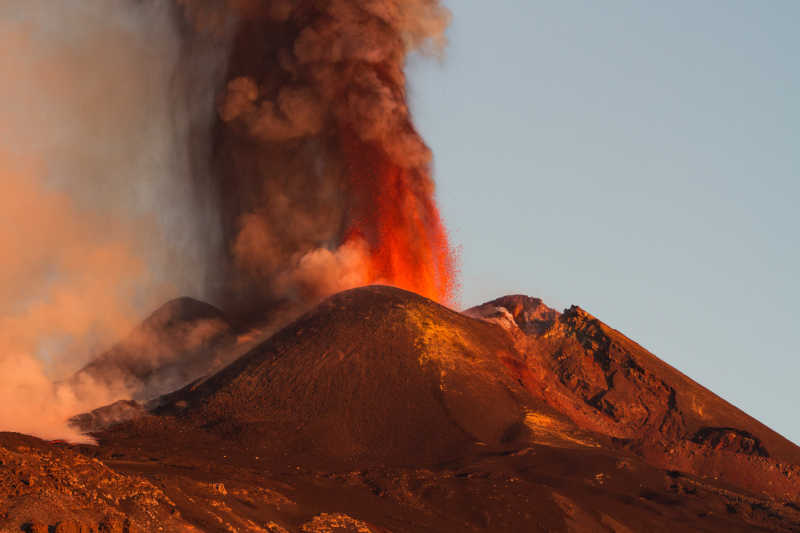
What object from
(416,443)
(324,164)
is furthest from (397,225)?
A: (416,443)

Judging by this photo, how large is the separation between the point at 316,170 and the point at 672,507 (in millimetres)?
41918

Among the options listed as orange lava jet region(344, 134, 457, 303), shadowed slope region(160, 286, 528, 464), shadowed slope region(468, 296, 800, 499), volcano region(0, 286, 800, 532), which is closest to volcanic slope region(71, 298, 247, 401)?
volcano region(0, 286, 800, 532)

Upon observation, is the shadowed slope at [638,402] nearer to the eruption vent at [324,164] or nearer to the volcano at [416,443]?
the volcano at [416,443]

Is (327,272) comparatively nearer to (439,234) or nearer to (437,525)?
(439,234)

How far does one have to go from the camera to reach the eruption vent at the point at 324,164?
75.6 meters

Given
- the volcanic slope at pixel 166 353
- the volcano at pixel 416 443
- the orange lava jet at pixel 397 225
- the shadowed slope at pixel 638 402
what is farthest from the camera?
the orange lava jet at pixel 397 225

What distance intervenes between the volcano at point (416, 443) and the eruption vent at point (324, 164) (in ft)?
21.3

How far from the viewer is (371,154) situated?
255ft

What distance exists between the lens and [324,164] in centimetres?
7962

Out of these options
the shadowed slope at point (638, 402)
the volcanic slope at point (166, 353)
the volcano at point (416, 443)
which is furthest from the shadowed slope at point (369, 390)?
the volcanic slope at point (166, 353)

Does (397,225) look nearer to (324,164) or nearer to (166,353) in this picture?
(324,164)

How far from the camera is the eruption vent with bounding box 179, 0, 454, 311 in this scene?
75562 mm

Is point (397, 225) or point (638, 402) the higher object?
point (397, 225)

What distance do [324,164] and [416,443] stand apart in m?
33.4
